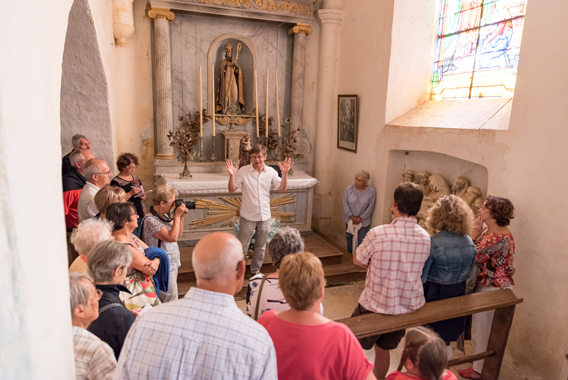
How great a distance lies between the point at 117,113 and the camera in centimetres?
608

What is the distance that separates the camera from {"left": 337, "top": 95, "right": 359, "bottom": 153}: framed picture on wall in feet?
20.6

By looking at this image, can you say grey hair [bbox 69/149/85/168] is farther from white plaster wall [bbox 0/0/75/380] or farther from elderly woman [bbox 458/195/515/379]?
elderly woman [bbox 458/195/515/379]

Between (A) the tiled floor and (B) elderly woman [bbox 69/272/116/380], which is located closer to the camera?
(B) elderly woman [bbox 69/272/116/380]

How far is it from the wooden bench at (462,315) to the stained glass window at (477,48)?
2492 mm

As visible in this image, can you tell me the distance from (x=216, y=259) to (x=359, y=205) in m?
4.51

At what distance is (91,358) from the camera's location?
5.35 ft

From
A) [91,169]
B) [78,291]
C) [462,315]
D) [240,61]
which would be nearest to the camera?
[78,291]

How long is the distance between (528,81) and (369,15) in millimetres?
2997

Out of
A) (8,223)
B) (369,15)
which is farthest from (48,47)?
(369,15)

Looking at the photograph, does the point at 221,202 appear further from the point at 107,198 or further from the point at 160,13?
the point at 107,198

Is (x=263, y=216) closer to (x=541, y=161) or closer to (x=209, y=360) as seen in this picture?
(x=541, y=161)

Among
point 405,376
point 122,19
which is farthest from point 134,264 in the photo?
point 122,19

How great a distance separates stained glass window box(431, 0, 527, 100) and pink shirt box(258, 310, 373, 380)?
385 cm

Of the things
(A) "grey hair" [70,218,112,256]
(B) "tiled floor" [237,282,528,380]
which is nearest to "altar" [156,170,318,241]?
(B) "tiled floor" [237,282,528,380]
